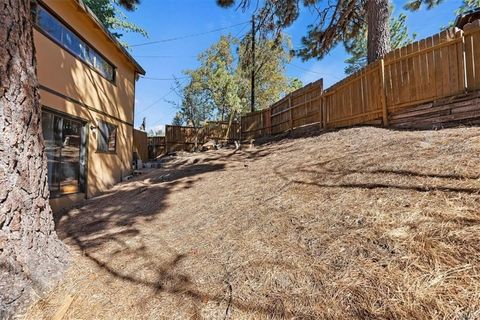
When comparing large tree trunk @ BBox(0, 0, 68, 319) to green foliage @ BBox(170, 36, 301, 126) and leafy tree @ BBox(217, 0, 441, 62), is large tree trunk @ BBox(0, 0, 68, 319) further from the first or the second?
green foliage @ BBox(170, 36, 301, 126)

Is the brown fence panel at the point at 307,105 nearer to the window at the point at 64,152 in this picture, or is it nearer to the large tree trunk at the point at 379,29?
the large tree trunk at the point at 379,29

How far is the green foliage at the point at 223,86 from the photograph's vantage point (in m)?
19.2

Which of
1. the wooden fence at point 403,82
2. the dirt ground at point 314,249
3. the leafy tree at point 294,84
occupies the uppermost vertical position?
the leafy tree at point 294,84

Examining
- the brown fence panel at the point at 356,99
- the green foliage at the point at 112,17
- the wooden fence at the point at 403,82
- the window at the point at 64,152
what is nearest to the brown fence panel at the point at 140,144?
the window at the point at 64,152

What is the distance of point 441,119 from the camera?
4598mm

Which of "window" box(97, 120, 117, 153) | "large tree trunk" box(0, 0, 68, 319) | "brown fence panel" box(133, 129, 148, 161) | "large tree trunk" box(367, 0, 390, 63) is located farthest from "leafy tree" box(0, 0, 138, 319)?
"brown fence panel" box(133, 129, 148, 161)

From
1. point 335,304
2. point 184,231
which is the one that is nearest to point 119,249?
point 184,231

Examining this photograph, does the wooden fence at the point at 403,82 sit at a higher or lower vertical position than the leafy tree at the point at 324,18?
lower

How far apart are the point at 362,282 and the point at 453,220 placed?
0.87 meters

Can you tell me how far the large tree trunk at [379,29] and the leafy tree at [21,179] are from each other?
22.7 feet

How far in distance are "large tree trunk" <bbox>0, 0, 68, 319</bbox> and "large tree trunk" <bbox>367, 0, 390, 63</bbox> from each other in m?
6.93

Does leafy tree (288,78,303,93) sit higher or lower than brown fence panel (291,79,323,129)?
higher

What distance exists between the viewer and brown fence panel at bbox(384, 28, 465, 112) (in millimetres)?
4484

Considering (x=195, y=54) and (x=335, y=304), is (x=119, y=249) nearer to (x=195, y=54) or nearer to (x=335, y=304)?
(x=335, y=304)
